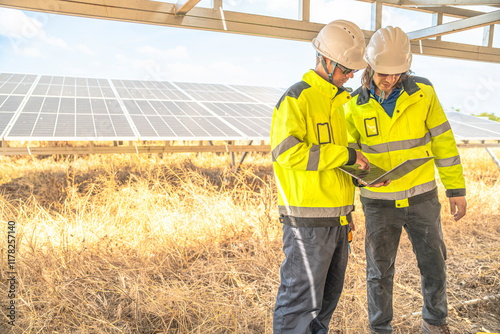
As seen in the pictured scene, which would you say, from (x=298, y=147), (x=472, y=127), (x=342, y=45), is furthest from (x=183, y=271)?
(x=472, y=127)

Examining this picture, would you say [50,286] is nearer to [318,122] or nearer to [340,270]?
[340,270]

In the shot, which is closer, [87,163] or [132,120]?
[132,120]

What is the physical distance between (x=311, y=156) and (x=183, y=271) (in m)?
2.22

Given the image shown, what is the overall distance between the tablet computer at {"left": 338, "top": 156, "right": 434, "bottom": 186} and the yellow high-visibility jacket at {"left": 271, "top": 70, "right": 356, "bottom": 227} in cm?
6

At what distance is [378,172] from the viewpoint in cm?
205

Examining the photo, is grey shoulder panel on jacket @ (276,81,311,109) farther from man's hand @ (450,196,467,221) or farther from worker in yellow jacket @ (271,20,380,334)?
man's hand @ (450,196,467,221)

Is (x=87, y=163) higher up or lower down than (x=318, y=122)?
lower down

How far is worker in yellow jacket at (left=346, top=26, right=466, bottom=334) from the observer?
233 centimetres

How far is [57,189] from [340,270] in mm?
4798

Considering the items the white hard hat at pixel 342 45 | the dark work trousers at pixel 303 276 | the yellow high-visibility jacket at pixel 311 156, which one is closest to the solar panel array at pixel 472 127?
the white hard hat at pixel 342 45

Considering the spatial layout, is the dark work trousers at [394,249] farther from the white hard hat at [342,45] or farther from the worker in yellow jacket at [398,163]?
the white hard hat at [342,45]

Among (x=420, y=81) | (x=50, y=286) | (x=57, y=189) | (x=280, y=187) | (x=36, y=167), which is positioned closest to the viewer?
(x=280, y=187)

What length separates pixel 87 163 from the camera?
314 inches

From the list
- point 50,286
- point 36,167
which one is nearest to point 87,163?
point 36,167
